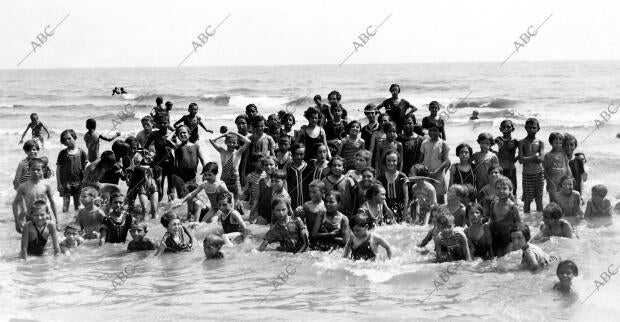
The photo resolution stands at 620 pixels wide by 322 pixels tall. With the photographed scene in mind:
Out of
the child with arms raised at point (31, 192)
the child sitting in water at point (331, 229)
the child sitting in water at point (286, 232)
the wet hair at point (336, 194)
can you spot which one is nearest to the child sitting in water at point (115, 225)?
the child with arms raised at point (31, 192)

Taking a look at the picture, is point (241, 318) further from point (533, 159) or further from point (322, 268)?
point (533, 159)

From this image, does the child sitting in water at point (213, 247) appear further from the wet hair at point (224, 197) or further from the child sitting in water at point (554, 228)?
the child sitting in water at point (554, 228)

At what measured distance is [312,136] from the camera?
414 inches

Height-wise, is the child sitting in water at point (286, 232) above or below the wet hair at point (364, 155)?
below

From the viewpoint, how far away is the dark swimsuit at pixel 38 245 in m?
9.32

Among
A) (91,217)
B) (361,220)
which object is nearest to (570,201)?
(361,220)

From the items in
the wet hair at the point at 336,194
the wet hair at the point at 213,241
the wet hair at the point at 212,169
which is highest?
the wet hair at the point at 212,169

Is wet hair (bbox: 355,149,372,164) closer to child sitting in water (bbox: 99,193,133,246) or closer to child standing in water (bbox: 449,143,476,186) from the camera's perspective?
child standing in water (bbox: 449,143,476,186)

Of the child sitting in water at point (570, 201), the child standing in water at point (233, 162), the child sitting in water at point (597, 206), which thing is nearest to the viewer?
the child sitting in water at point (570, 201)

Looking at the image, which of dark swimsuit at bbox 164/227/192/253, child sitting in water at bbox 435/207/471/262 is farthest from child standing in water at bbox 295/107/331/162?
child sitting in water at bbox 435/207/471/262

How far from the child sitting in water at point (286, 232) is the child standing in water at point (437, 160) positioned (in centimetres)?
252

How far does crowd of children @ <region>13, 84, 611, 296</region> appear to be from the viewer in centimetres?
866

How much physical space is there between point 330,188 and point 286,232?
857mm

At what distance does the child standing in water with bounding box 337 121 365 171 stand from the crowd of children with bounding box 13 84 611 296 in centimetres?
2
